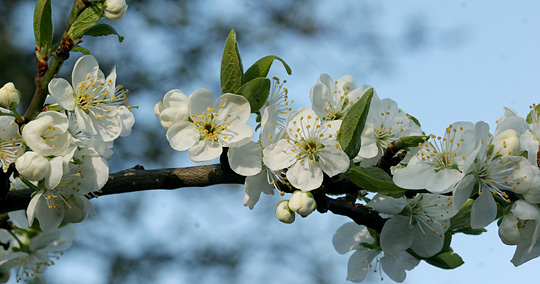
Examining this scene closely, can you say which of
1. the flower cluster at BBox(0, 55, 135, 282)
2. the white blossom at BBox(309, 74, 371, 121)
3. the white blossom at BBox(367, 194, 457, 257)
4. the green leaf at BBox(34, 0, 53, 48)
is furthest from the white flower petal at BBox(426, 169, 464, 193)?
the green leaf at BBox(34, 0, 53, 48)

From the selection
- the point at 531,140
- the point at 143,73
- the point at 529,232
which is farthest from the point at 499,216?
the point at 143,73

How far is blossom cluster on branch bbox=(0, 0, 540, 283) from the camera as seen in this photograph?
1094mm

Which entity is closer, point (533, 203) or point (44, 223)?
point (533, 203)

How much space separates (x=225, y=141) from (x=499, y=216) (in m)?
0.58

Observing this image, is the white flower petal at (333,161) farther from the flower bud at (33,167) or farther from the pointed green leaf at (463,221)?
the flower bud at (33,167)

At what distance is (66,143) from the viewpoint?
115 cm

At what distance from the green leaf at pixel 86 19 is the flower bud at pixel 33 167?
27 cm

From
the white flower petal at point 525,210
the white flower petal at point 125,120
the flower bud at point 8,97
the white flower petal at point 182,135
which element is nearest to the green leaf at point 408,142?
the white flower petal at point 525,210

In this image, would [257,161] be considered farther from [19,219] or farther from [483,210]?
[19,219]

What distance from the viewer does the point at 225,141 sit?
3.80 feet

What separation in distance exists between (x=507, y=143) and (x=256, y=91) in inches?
19.4

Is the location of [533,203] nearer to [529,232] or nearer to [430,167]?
[529,232]

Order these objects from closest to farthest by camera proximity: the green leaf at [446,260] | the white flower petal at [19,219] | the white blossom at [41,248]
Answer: the green leaf at [446,260] → the white flower petal at [19,219] → the white blossom at [41,248]

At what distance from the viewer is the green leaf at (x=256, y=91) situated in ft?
3.73
